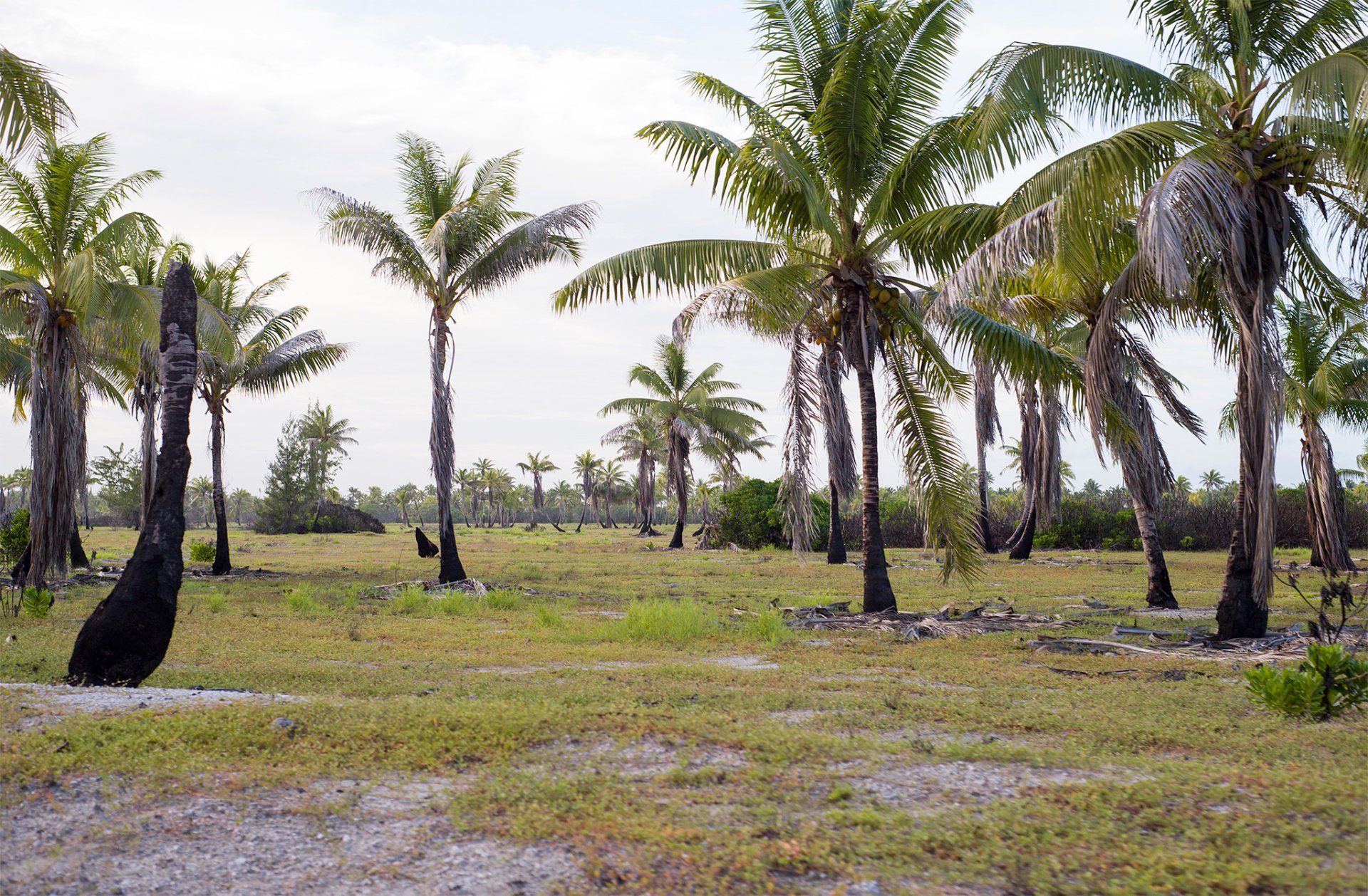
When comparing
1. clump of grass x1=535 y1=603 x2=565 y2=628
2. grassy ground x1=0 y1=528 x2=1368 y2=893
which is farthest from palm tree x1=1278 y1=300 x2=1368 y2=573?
clump of grass x1=535 y1=603 x2=565 y2=628

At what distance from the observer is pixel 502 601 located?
14180mm

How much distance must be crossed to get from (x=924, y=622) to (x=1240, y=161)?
572cm

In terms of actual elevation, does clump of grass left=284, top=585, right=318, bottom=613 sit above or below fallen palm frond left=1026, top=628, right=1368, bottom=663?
above

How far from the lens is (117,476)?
6038 centimetres

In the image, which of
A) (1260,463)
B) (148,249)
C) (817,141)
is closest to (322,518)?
(148,249)

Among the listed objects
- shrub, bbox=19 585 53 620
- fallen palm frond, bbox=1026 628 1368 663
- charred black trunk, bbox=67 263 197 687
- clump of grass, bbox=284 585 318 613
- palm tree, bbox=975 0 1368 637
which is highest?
palm tree, bbox=975 0 1368 637

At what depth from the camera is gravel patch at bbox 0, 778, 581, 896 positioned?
3.40m

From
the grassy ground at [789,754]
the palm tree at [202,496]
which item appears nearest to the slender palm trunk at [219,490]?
the grassy ground at [789,754]

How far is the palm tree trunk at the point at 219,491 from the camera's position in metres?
21.6

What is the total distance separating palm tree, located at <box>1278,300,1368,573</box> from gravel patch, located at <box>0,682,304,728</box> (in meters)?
16.4

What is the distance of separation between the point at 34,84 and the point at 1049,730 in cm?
1106

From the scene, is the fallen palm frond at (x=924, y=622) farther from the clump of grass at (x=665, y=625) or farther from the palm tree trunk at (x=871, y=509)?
the clump of grass at (x=665, y=625)

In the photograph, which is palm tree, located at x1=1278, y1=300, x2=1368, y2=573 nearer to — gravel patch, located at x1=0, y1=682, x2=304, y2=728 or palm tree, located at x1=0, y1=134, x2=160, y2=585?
gravel patch, located at x1=0, y1=682, x2=304, y2=728

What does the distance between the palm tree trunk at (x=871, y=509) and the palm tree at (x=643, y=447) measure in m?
30.0
